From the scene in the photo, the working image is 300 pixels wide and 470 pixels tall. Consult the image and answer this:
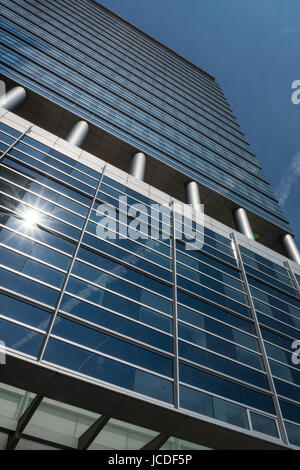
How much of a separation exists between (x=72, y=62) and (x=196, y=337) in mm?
Answer: 40928

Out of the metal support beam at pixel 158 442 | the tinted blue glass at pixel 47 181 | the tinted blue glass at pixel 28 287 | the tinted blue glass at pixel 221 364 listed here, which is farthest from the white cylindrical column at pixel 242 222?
the tinted blue glass at pixel 28 287

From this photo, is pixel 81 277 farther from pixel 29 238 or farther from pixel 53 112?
pixel 53 112

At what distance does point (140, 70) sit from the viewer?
5547 centimetres

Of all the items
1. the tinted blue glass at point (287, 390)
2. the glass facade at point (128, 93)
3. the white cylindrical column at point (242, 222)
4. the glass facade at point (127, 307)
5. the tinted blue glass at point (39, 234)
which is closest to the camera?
the glass facade at point (127, 307)

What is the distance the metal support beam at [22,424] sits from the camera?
10.2 meters

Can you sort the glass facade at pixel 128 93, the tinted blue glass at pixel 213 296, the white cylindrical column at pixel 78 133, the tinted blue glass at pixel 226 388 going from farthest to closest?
1. the glass facade at pixel 128 93
2. the white cylindrical column at pixel 78 133
3. the tinted blue glass at pixel 213 296
4. the tinted blue glass at pixel 226 388

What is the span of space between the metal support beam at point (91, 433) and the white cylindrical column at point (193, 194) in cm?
2444

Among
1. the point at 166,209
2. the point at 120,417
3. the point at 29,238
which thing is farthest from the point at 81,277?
the point at 166,209

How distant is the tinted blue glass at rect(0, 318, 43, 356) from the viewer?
405 inches

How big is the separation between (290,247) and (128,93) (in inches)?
1133

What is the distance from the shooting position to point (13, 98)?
31141 millimetres

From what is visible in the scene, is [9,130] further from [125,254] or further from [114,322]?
[114,322]

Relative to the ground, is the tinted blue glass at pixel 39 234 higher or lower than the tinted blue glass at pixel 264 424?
higher

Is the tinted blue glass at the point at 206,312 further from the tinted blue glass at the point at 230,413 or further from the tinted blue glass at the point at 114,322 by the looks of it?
the tinted blue glass at the point at 230,413
